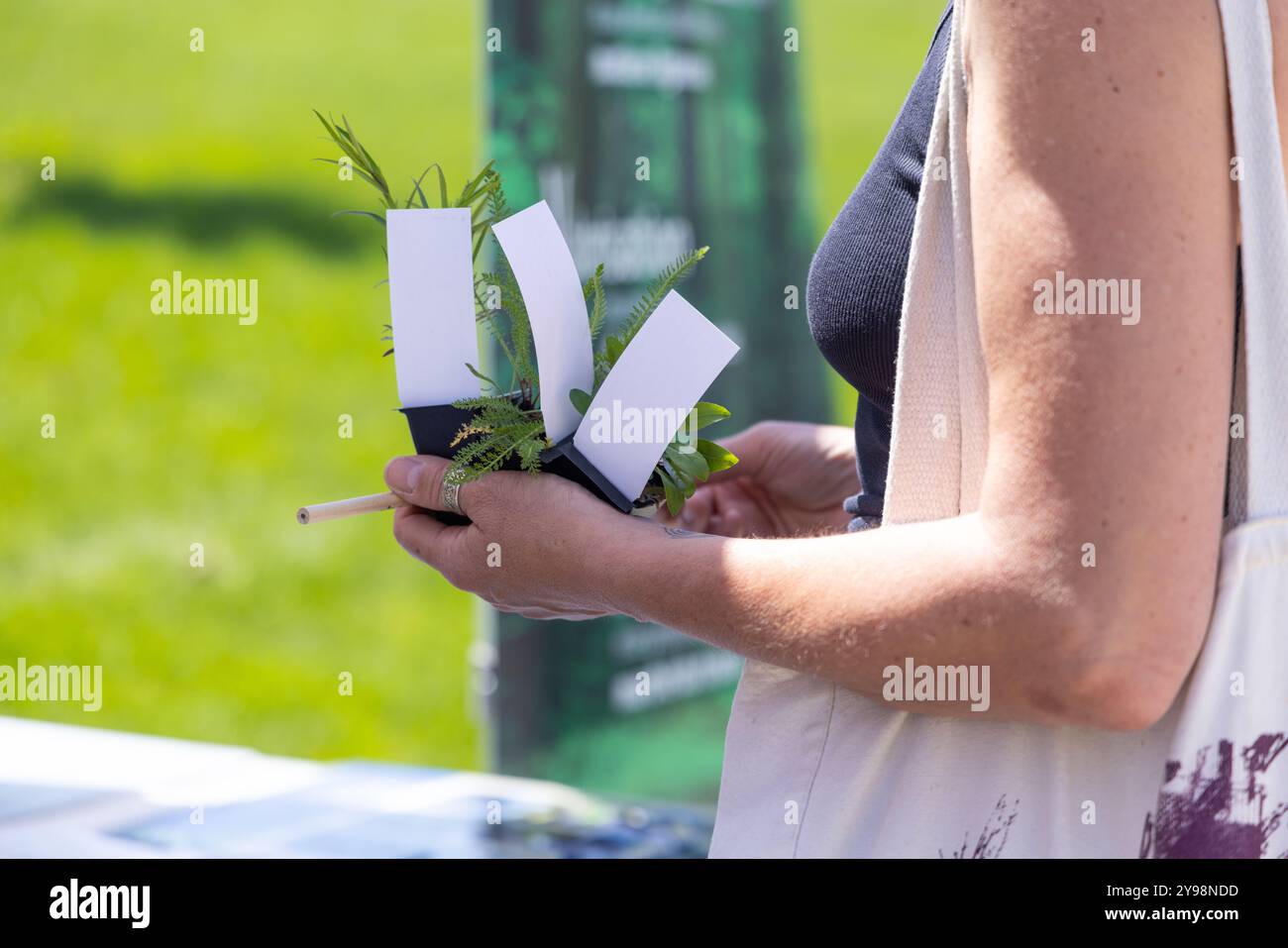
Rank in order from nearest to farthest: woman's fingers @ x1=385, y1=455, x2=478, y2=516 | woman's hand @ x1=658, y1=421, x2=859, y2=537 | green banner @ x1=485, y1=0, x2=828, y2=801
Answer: woman's fingers @ x1=385, y1=455, x2=478, y2=516 → woman's hand @ x1=658, y1=421, x2=859, y2=537 → green banner @ x1=485, y1=0, x2=828, y2=801

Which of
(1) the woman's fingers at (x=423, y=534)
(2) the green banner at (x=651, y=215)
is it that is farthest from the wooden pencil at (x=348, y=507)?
(2) the green banner at (x=651, y=215)

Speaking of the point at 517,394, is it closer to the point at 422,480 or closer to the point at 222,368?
the point at 422,480

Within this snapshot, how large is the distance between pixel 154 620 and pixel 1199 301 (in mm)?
4678

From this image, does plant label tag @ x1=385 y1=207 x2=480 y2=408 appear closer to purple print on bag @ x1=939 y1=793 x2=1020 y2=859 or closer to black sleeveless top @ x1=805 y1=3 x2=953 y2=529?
black sleeveless top @ x1=805 y1=3 x2=953 y2=529

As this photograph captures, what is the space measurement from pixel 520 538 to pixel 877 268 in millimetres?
386

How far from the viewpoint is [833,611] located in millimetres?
989

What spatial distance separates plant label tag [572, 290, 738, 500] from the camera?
117cm

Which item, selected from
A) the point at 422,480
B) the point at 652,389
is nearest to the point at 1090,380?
the point at 652,389

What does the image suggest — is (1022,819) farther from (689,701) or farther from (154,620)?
(154,620)

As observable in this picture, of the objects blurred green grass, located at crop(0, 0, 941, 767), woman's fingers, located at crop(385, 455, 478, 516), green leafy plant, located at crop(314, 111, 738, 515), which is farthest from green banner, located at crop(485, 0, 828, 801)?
woman's fingers, located at crop(385, 455, 478, 516)

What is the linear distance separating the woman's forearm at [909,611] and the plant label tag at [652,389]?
0.39 ft

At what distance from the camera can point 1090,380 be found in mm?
873

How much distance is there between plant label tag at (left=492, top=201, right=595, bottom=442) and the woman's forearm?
0.63ft

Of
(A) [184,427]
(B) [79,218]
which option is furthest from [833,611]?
(B) [79,218]
